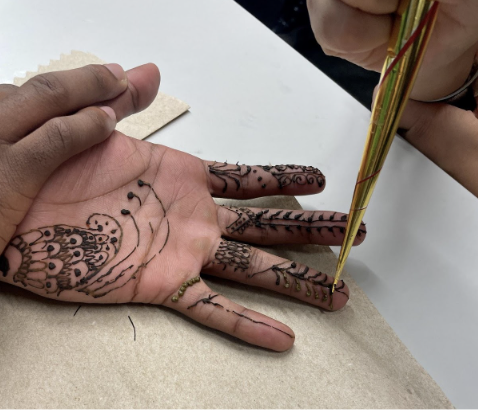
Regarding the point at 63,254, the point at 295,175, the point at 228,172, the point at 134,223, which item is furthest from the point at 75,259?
the point at 295,175

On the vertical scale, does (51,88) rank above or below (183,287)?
above

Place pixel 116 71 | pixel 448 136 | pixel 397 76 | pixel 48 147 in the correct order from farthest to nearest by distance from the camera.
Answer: pixel 448 136, pixel 116 71, pixel 48 147, pixel 397 76

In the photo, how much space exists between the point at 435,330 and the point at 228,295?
440 millimetres

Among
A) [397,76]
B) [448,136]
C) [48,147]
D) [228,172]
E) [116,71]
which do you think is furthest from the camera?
[448,136]

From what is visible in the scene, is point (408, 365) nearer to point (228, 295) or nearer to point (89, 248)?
point (228, 295)

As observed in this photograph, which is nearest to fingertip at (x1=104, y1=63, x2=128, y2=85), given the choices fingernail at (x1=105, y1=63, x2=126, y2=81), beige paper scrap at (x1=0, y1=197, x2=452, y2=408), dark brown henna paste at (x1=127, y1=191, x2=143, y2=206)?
fingernail at (x1=105, y1=63, x2=126, y2=81)

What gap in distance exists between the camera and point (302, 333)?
86cm

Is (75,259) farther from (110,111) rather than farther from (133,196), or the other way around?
(110,111)

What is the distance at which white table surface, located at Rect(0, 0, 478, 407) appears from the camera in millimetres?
906

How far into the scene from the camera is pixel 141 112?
114cm

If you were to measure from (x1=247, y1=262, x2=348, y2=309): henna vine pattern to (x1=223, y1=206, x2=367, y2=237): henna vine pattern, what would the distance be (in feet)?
0.31

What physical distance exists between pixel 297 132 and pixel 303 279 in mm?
480

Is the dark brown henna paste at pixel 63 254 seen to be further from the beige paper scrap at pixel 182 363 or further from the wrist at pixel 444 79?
the wrist at pixel 444 79

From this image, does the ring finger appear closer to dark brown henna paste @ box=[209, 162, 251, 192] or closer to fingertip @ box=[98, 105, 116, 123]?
dark brown henna paste @ box=[209, 162, 251, 192]
